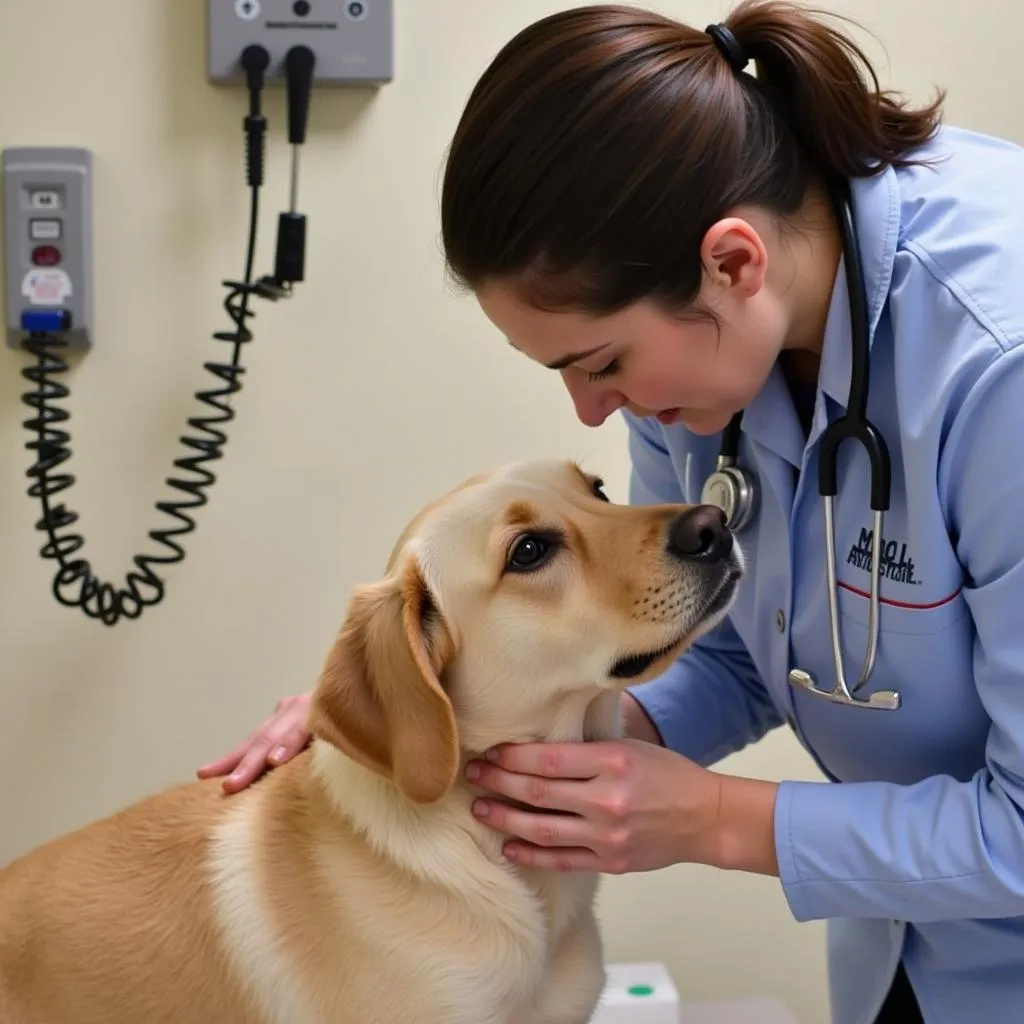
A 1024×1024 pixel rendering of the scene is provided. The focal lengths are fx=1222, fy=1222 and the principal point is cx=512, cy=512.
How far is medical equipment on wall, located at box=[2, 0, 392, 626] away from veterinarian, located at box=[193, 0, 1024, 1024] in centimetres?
74

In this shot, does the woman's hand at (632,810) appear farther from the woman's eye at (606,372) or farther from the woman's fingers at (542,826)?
the woman's eye at (606,372)

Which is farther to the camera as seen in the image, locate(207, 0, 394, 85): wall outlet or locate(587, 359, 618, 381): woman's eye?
locate(207, 0, 394, 85): wall outlet

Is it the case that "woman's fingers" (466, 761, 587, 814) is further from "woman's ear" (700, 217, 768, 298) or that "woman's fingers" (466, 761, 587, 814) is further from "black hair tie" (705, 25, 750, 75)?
"black hair tie" (705, 25, 750, 75)

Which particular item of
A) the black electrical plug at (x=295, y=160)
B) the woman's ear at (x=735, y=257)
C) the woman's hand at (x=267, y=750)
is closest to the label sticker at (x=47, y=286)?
the black electrical plug at (x=295, y=160)

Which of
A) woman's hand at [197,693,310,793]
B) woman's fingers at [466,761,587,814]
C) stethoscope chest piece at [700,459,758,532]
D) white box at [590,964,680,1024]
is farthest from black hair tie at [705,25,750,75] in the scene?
white box at [590,964,680,1024]

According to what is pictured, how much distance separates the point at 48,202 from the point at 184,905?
42.1 inches

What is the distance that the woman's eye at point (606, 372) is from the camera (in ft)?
3.74

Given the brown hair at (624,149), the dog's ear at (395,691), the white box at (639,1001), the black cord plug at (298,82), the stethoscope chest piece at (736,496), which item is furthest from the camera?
the white box at (639,1001)

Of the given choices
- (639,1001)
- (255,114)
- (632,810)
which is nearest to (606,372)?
(632,810)

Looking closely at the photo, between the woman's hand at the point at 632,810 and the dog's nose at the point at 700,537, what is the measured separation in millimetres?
204

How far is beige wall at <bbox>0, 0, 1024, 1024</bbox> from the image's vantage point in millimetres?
1805

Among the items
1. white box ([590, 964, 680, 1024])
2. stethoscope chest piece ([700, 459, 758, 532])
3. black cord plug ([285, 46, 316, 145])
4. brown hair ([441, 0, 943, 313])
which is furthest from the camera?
white box ([590, 964, 680, 1024])

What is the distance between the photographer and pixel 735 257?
1066 mm

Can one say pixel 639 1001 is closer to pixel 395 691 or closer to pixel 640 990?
pixel 640 990
